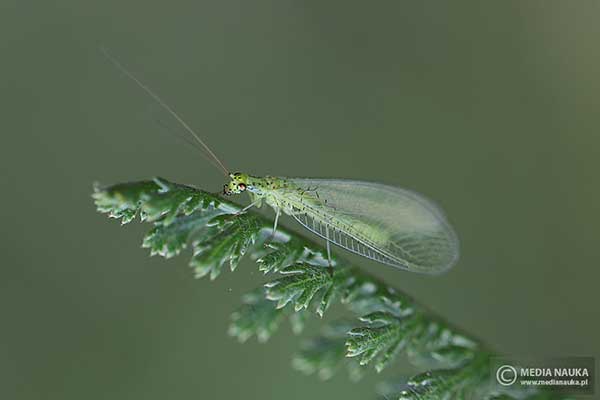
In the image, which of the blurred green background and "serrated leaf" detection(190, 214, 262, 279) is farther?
the blurred green background

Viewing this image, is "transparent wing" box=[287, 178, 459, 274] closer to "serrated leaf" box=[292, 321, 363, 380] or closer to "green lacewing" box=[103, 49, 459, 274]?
"green lacewing" box=[103, 49, 459, 274]

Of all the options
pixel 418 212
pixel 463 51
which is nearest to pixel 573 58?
pixel 463 51

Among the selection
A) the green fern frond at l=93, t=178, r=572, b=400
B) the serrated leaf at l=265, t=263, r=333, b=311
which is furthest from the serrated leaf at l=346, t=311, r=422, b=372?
the serrated leaf at l=265, t=263, r=333, b=311

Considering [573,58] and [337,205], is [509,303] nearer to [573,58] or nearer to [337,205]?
[337,205]

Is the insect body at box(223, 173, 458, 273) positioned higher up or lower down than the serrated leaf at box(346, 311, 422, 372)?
higher up

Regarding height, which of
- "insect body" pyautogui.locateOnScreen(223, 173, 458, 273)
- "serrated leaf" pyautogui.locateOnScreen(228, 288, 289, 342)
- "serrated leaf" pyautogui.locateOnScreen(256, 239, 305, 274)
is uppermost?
"insect body" pyautogui.locateOnScreen(223, 173, 458, 273)

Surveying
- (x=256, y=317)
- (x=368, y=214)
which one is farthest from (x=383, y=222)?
(x=256, y=317)
